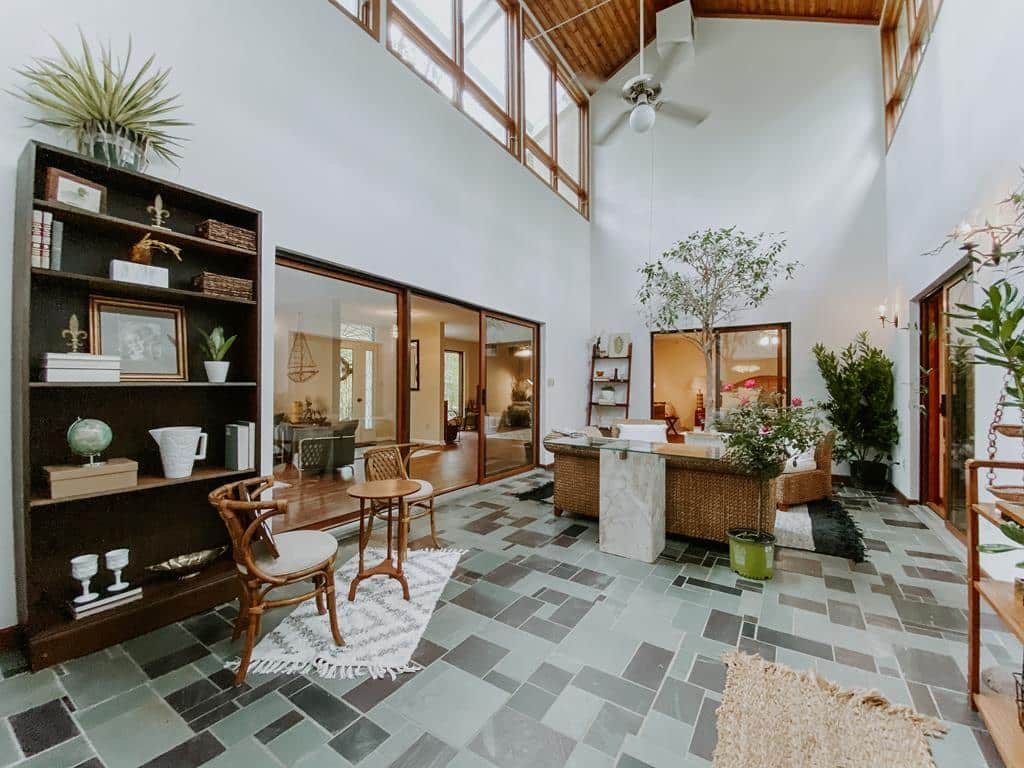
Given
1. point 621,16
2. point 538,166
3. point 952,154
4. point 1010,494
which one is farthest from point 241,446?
point 621,16

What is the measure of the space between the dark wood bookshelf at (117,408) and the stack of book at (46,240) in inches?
1.4

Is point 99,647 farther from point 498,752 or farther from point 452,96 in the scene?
point 452,96

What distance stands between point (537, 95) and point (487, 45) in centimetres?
119

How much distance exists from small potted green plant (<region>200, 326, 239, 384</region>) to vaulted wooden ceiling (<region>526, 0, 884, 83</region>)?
6.05m

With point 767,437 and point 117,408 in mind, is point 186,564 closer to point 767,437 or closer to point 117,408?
point 117,408

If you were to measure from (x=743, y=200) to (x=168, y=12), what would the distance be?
6685 millimetres

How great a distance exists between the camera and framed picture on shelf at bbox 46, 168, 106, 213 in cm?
190

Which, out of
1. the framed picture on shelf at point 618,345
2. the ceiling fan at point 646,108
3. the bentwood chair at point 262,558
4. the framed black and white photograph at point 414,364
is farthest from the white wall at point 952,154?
the framed black and white photograph at point 414,364

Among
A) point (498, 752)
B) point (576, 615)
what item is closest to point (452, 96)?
point (576, 615)

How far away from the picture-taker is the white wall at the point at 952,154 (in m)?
2.42

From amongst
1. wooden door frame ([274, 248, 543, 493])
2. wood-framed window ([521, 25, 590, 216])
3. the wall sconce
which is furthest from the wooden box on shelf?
the wall sconce

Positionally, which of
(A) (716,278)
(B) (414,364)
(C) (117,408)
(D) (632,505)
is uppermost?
(A) (716,278)

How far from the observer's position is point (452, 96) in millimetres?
4691

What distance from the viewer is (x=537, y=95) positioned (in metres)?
6.29
